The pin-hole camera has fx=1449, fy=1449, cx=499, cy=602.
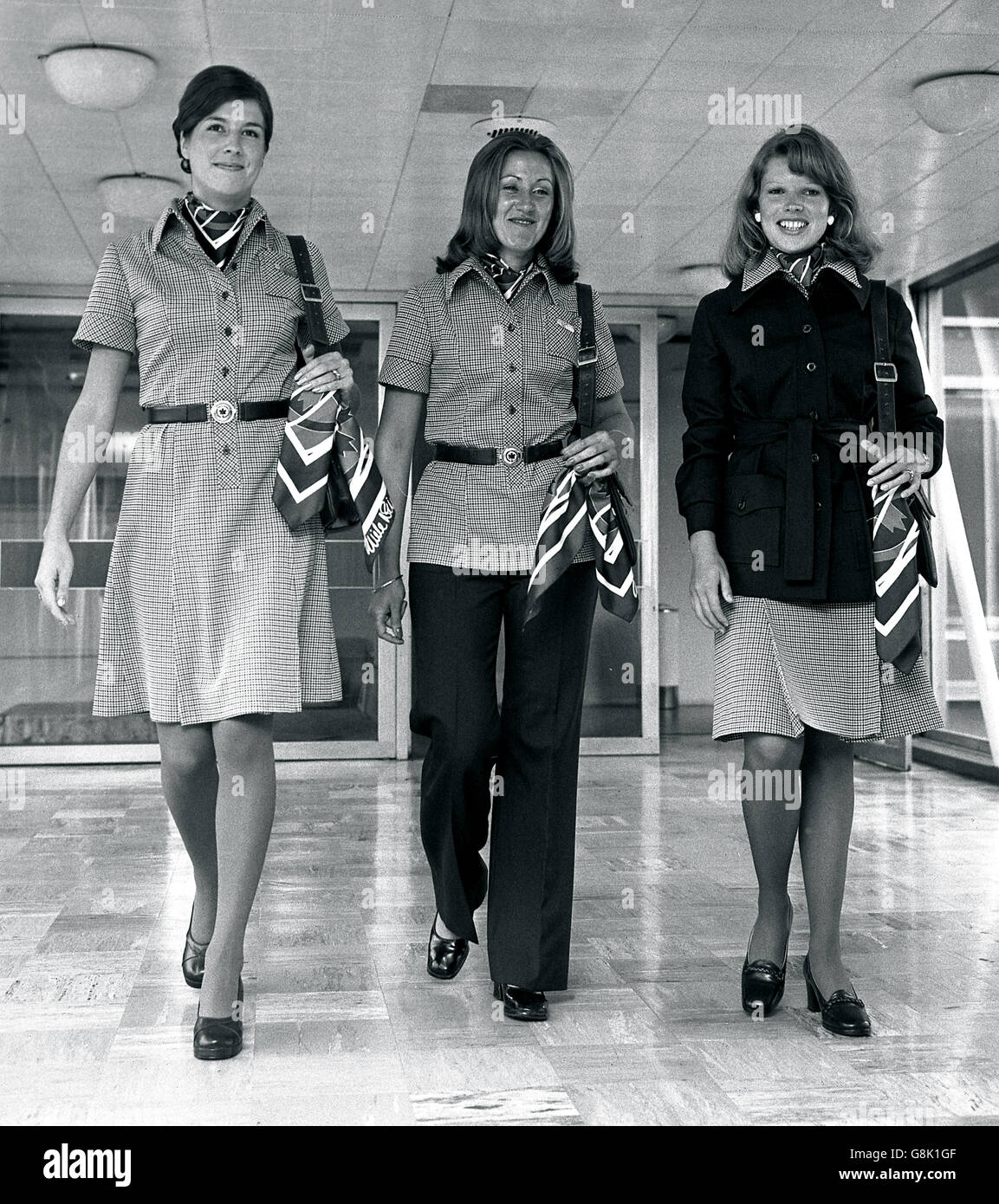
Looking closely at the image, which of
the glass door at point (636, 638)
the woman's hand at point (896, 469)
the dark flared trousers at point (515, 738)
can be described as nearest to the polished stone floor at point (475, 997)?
the dark flared trousers at point (515, 738)

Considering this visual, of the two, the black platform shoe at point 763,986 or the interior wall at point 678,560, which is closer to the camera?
the black platform shoe at point 763,986

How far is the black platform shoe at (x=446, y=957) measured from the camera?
2.96 metres

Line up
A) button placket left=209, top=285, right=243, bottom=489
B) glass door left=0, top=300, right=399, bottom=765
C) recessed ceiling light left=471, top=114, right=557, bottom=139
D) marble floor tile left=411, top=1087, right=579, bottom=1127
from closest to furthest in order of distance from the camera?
marble floor tile left=411, top=1087, right=579, bottom=1127
button placket left=209, top=285, right=243, bottom=489
recessed ceiling light left=471, top=114, right=557, bottom=139
glass door left=0, top=300, right=399, bottom=765

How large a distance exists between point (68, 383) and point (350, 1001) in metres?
5.59

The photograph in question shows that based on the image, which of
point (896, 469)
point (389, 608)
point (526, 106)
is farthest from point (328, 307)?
point (526, 106)

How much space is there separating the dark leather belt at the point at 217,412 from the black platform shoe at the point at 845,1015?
1.44 m

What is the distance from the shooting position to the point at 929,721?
267 centimetres

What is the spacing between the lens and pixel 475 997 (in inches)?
112

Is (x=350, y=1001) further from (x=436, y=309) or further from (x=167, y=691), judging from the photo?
(x=436, y=309)

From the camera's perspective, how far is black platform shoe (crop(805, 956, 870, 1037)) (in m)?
2.53

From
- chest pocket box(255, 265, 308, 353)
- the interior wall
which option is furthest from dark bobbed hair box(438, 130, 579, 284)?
the interior wall

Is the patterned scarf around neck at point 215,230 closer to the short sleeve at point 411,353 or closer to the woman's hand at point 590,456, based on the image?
the short sleeve at point 411,353

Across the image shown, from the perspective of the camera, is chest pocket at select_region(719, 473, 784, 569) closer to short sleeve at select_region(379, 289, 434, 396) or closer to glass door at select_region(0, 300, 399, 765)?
short sleeve at select_region(379, 289, 434, 396)

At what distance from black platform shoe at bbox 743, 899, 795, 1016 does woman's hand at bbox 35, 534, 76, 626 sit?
1.38 metres
